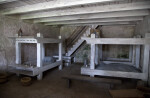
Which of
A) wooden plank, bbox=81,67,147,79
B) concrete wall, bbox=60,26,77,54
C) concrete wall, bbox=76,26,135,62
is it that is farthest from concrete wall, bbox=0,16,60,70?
concrete wall, bbox=76,26,135,62

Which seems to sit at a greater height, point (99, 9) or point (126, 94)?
point (99, 9)

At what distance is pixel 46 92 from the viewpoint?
272cm

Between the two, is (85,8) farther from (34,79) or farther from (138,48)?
(34,79)

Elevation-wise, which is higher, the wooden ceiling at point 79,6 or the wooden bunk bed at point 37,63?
the wooden ceiling at point 79,6

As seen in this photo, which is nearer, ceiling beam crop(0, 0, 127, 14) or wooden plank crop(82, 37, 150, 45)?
ceiling beam crop(0, 0, 127, 14)

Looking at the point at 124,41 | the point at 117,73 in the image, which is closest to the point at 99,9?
the point at 124,41

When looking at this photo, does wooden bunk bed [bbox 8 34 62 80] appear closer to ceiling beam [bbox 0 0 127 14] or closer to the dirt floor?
the dirt floor

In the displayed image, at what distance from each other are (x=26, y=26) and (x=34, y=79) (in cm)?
247

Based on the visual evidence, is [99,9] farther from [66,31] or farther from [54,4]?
[66,31]

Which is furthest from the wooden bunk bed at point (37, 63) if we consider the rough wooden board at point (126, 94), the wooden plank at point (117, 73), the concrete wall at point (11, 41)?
the rough wooden board at point (126, 94)

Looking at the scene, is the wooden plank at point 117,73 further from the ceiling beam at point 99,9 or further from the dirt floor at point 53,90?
the ceiling beam at point 99,9

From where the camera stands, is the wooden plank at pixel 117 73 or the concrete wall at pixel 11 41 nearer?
the wooden plank at pixel 117 73

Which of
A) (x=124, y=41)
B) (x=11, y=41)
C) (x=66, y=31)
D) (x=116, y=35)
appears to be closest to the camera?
(x=124, y=41)

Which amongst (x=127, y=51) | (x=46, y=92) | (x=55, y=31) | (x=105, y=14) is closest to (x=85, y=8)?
(x=105, y=14)
